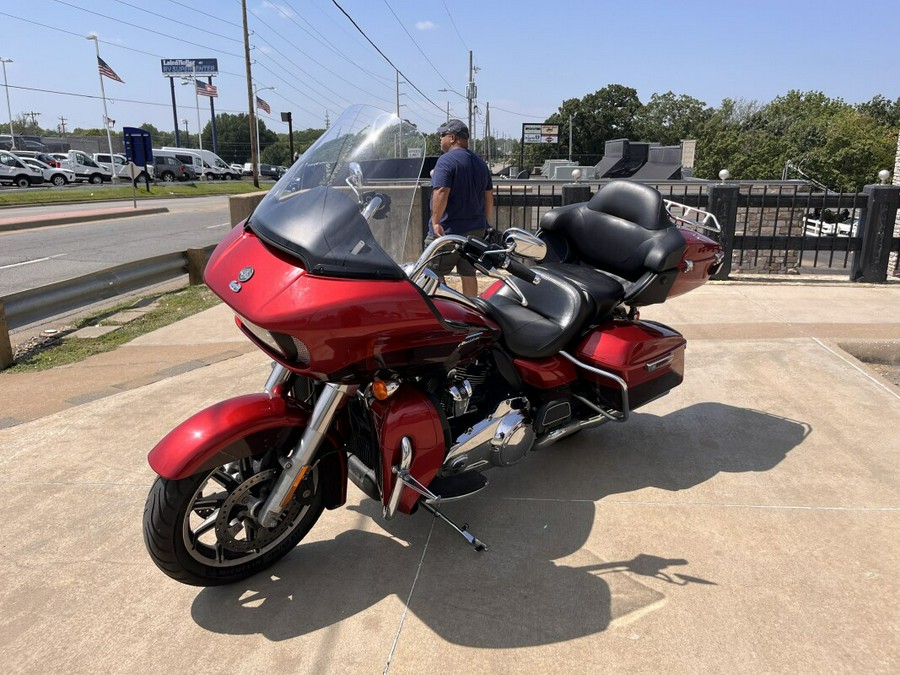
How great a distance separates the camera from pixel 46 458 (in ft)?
11.8

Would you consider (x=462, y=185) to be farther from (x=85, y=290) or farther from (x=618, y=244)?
(x=85, y=290)

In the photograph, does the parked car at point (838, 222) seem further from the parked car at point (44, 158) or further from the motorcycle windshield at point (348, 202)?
the parked car at point (44, 158)

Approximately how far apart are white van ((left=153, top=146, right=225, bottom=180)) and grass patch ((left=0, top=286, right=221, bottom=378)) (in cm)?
3933

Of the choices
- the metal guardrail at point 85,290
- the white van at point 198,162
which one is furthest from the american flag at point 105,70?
the metal guardrail at point 85,290

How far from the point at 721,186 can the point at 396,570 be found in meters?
6.86

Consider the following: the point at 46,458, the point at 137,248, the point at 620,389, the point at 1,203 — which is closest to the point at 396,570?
the point at 620,389

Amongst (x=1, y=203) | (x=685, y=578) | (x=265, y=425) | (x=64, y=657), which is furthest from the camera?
(x=1, y=203)

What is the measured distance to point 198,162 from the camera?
1780 inches

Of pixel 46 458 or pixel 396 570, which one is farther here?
pixel 46 458

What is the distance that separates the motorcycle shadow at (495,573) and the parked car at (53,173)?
126 feet

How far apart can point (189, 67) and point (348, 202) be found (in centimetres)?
7660

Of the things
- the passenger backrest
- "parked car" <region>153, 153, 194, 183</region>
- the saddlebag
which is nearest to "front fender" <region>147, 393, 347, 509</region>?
the saddlebag

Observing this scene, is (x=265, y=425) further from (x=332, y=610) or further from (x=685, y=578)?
(x=685, y=578)

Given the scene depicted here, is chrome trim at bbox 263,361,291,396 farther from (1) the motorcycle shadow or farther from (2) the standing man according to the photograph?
(2) the standing man
